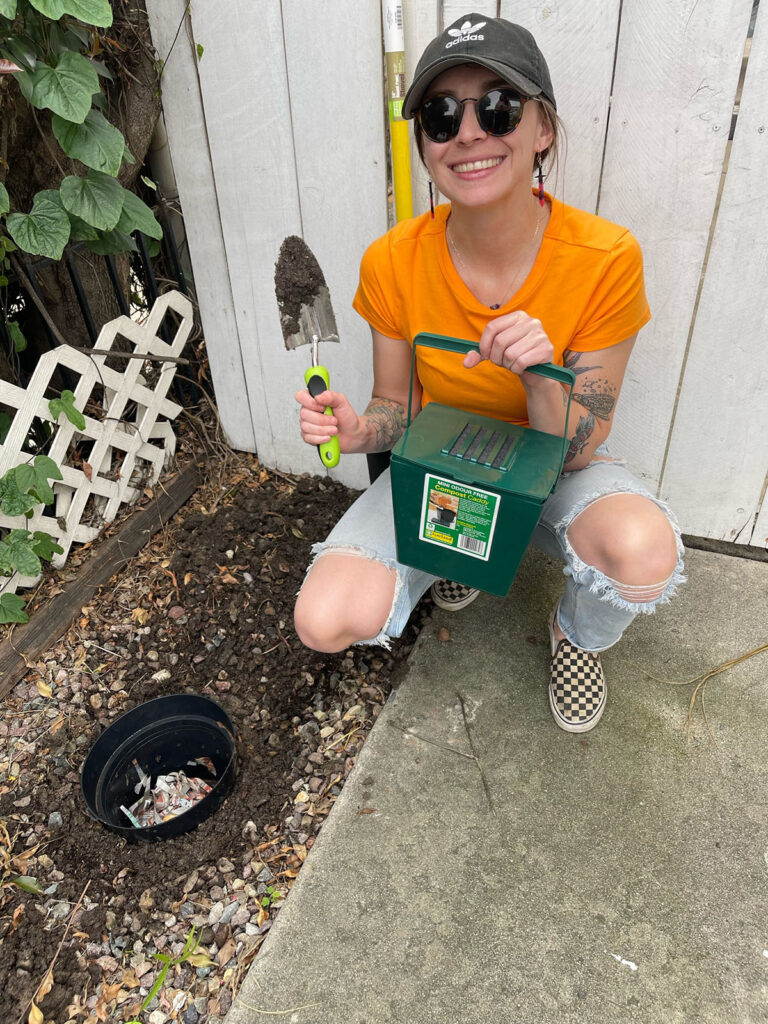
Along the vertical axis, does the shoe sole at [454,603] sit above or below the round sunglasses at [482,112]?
below

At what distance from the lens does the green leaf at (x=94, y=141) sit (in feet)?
5.73

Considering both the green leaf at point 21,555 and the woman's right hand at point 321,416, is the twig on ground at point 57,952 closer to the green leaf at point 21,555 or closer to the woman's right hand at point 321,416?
the green leaf at point 21,555

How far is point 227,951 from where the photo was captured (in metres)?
1.43

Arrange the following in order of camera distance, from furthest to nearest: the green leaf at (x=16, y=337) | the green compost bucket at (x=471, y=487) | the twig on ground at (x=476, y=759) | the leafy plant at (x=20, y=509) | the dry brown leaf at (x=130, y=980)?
1. the green leaf at (x=16, y=337)
2. the leafy plant at (x=20, y=509)
3. the twig on ground at (x=476, y=759)
4. the dry brown leaf at (x=130, y=980)
5. the green compost bucket at (x=471, y=487)

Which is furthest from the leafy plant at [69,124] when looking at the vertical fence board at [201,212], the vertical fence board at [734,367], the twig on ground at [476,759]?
the twig on ground at [476,759]

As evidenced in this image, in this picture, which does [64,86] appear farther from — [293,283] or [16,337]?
[16,337]

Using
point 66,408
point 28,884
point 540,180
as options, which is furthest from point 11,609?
point 540,180

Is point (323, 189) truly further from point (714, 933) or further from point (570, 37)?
point (714, 933)

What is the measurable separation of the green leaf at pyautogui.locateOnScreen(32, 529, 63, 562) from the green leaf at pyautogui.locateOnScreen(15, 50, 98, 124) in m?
1.10

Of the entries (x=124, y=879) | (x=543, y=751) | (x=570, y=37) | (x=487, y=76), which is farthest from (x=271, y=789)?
(x=570, y=37)

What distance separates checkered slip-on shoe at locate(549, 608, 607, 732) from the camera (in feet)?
5.69

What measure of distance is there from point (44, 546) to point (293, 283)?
1.08 metres

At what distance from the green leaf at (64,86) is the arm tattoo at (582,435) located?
133cm

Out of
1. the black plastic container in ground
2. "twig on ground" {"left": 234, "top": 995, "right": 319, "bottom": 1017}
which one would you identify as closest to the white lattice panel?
the black plastic container in ground
